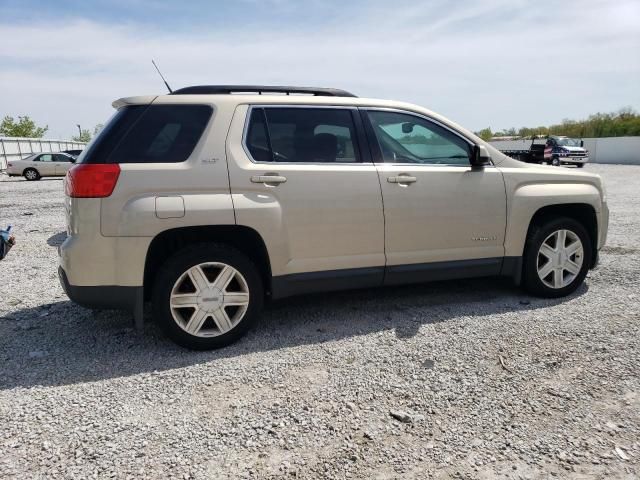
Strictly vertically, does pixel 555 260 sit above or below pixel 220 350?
above

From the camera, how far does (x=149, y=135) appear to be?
336cm

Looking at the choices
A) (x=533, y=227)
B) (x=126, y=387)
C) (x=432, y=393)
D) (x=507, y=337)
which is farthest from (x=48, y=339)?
(x=533, y=227)

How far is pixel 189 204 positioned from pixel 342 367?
60.6 inches

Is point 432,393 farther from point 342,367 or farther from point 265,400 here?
point 265,400

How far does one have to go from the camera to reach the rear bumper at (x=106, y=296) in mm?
3295

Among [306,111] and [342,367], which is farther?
[306,111]

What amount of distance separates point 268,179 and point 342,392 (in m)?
1.58

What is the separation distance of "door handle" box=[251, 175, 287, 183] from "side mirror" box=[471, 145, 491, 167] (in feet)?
5.63

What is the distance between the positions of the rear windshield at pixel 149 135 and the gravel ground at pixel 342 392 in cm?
143

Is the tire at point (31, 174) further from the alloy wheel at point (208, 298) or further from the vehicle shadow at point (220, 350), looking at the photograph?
the alloy wheel at point (208, 298)

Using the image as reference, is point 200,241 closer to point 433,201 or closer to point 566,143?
point 433,201

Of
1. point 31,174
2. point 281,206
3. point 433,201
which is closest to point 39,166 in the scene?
point 31,174

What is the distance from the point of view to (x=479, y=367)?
3205 mm

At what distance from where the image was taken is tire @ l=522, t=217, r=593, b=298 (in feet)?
14.5
